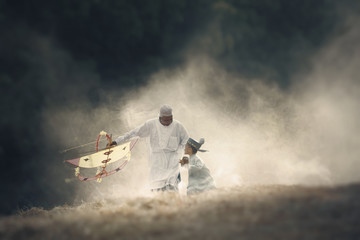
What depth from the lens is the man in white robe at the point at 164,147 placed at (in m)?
8.34

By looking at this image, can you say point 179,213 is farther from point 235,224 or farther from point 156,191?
point 156,191

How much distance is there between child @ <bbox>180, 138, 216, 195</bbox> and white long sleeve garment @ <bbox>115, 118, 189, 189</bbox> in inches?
14.7

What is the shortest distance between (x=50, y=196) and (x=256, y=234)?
15018 millimetres

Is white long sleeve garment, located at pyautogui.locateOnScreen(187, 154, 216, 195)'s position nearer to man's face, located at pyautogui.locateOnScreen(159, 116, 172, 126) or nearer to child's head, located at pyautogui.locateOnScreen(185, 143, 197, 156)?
child's head, located at pyautogui.locateOnScreen(185, 143, 197, 156)

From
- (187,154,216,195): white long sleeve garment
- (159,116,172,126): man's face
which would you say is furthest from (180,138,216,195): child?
(159,116,172,126): man's face

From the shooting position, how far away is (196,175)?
8.09m

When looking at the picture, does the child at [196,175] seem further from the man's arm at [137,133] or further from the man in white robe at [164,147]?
the man's arm at [137,133]

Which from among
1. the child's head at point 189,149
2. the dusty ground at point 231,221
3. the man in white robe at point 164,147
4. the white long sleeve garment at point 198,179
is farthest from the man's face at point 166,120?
the dusty ground at point 231,221

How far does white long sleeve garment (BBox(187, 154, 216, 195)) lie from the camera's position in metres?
7.89

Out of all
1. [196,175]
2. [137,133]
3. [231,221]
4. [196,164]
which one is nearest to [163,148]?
[137,133]

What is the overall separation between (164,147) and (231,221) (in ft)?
14.5

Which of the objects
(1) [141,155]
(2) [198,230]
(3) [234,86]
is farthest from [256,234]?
(3) [234,86]

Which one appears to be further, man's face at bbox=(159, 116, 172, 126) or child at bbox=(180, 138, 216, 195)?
man's face at bbox=(159, 116, 172, 126)

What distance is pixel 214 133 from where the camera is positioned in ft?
48.5
